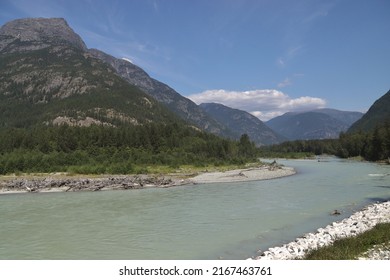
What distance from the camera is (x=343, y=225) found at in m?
26.3

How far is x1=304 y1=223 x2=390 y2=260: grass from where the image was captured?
1620 centimetres

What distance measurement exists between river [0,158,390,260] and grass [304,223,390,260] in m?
4.98

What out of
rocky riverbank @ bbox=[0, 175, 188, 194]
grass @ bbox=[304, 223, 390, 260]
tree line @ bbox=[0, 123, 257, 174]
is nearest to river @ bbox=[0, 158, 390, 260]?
grass @ bbox=[304, 223, 390, 260]

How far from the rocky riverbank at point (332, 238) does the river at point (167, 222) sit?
6.38 feet

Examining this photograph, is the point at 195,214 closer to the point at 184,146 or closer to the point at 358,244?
the point at 358,244

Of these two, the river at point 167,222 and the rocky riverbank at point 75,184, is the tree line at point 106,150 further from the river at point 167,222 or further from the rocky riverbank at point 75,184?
the river at point 167,222

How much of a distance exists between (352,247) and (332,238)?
422 centimetres

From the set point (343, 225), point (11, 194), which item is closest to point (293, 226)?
point (343, 225)

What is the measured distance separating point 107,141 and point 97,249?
10231cm

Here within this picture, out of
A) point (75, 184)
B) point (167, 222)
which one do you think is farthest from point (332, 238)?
point (75, 184)

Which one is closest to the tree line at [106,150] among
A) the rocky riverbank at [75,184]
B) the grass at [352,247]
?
the rocky riverbank at [75,184]

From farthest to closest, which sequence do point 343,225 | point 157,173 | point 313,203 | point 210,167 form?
point 210,167, point 157,173, point 313,203, point 343,225

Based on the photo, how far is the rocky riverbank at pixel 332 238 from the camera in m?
18.4

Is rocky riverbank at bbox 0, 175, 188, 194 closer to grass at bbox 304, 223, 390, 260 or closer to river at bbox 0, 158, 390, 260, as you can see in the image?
river at bbox 0, 158, 390, 260
